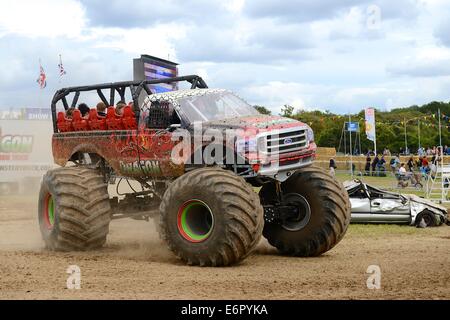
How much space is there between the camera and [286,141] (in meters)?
10.5

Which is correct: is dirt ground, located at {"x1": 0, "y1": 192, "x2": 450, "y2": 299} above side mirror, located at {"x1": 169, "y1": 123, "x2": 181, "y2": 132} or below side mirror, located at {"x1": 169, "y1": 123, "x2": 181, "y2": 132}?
below

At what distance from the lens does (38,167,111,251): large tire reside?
37.1 feet

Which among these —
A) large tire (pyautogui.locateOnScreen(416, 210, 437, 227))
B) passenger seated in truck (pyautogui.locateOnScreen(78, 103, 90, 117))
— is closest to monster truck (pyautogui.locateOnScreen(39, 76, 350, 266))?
passenger seated in truck (pyautogui.locateOnScreen(78, 103, 90, 117))

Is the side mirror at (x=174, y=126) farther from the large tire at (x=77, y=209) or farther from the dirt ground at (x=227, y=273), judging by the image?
the dirt ground at (x=227, y=273)

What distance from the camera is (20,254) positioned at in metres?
11.4

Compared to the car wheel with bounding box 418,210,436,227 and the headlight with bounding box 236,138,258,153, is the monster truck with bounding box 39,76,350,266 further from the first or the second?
the car wheel with bounding box 418,210,436,227

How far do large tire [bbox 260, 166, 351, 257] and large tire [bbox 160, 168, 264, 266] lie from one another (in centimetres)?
172

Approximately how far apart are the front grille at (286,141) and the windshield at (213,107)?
3.56 feet

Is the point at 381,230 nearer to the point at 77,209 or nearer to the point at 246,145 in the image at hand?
the point at 246,145

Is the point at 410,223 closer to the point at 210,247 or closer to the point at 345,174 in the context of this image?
the point at 210,247

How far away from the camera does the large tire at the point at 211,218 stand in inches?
366

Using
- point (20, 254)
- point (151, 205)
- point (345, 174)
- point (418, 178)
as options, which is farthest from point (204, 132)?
point (345, 174)

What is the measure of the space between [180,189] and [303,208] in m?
2.36

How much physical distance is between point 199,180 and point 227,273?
1386 mm
